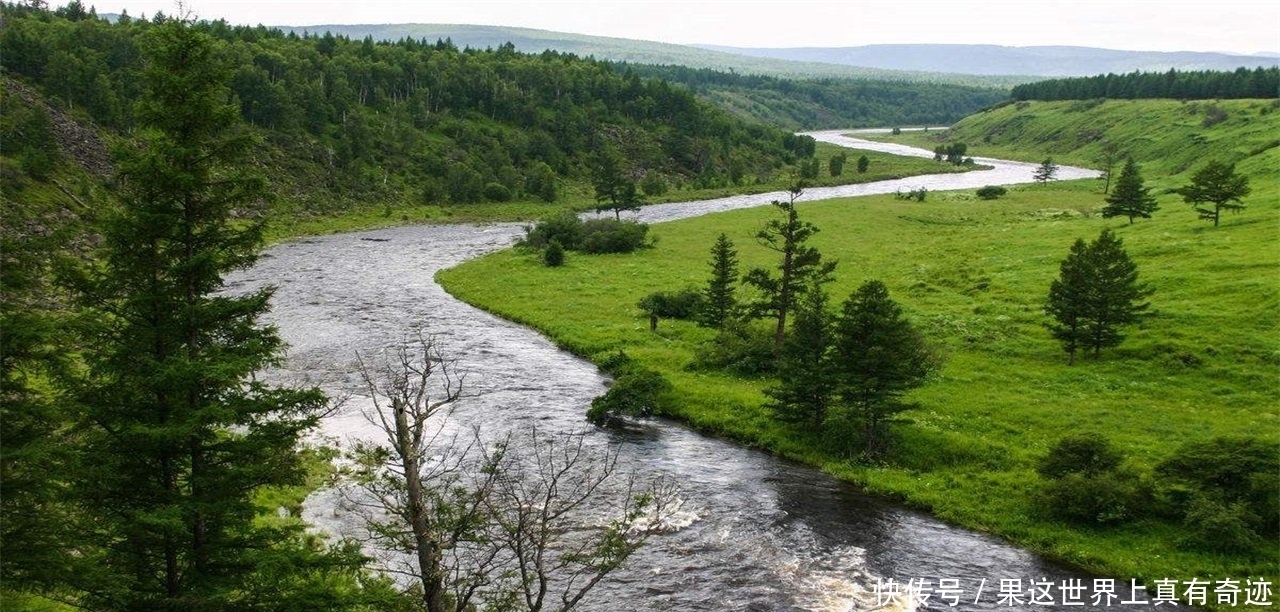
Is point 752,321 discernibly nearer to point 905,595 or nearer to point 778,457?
point 778,457

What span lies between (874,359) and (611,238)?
58.5 m

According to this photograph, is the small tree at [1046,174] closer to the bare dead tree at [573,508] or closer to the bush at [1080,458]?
the bush at [1080,458]

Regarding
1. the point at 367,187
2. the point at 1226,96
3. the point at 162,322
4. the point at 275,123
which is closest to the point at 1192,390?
the point at 162,322

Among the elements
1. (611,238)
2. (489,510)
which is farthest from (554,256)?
(489,510)

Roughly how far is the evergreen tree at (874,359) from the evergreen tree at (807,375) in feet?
5.48

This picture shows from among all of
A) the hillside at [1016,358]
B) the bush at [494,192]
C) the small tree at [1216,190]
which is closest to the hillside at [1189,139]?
the small tree at [1216,190]

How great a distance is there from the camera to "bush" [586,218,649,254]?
92.8 m

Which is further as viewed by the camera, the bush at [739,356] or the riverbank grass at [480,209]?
the riverbank grass at [480,209]

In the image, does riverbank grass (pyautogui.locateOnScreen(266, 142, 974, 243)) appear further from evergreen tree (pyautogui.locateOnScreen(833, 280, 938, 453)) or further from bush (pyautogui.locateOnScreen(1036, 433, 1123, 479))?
bush (pyautogui.locateOnScreen(1036, 433, 1123, 479))

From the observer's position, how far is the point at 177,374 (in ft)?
51.7

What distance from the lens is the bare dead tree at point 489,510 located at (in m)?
14.7

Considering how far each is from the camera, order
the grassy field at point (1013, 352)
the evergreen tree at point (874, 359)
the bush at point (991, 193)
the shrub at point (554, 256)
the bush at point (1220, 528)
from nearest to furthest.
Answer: the bush at point (1220, 528) → the grassy field at point (1013, 352) → the evergreen tree at point (874, 359) → the shrub at point (554, 256) → the bush at point (991, 193)

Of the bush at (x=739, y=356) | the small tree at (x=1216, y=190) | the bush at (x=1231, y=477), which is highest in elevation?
the small tree at (x=1216, y=190)

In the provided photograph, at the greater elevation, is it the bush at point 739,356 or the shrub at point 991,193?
the shrub at point 991,193
